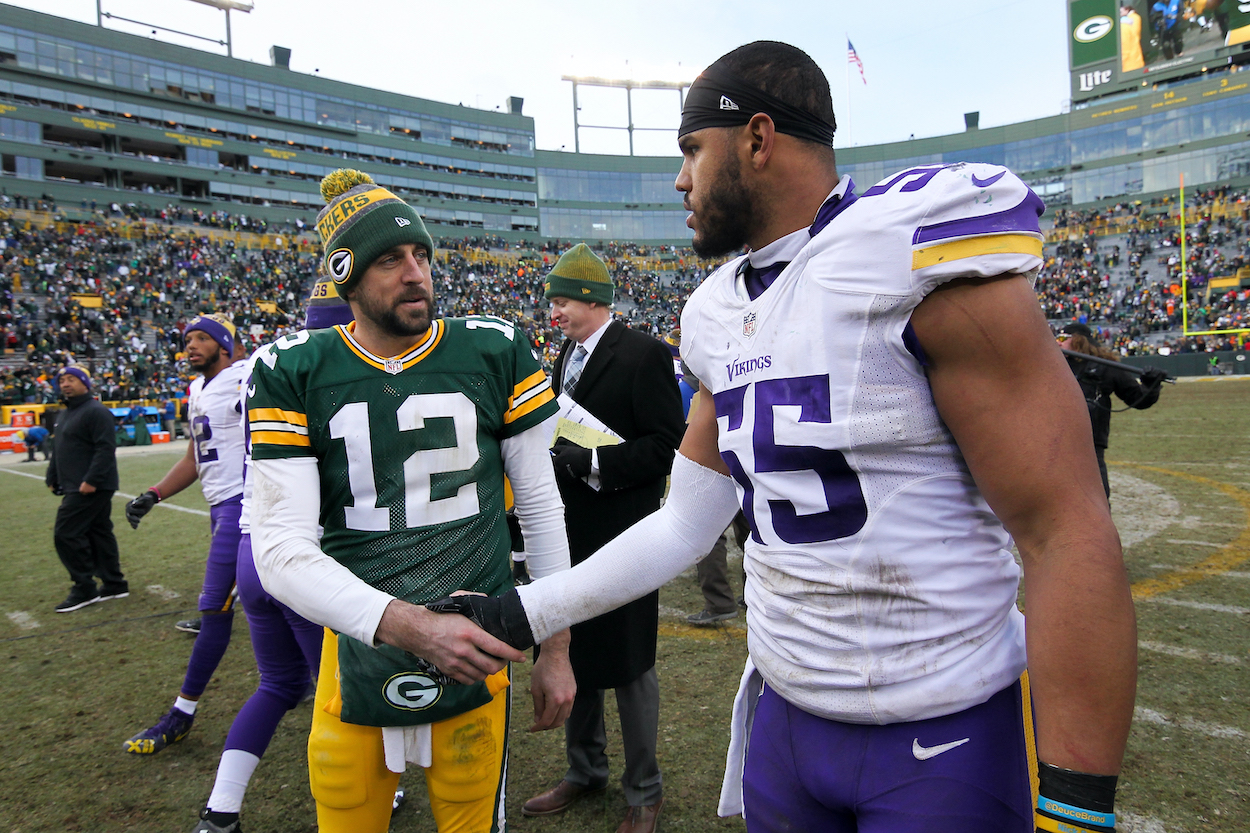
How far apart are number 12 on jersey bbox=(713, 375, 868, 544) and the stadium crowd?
2428 cm

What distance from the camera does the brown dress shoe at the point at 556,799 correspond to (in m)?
3.07

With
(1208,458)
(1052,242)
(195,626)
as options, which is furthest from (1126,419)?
(1052,242)

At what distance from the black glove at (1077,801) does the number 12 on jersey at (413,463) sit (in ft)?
5.06

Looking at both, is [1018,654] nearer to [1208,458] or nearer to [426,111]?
[1208,458]

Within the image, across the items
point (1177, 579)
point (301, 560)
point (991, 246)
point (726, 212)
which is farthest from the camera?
point (1177, 579)

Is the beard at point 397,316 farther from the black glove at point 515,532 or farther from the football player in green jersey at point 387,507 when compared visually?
the black glove at point 515,532

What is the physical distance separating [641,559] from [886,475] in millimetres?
665

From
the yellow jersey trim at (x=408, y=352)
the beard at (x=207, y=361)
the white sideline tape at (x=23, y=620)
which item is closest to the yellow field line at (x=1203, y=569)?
the yellow jersey trim at (x=408, y=352)

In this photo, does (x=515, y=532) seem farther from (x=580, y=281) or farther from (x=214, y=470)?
(x=214, y=470)

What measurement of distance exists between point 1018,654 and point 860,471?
0.44 metres

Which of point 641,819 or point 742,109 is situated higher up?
A: point 742,109

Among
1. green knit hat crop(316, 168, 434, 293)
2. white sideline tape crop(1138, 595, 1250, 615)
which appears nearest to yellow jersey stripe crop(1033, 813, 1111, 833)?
green knit hat crop(316, 168, 434, 293)

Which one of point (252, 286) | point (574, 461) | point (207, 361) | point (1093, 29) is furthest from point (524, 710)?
point (1093, 29)

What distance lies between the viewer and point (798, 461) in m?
1.30
